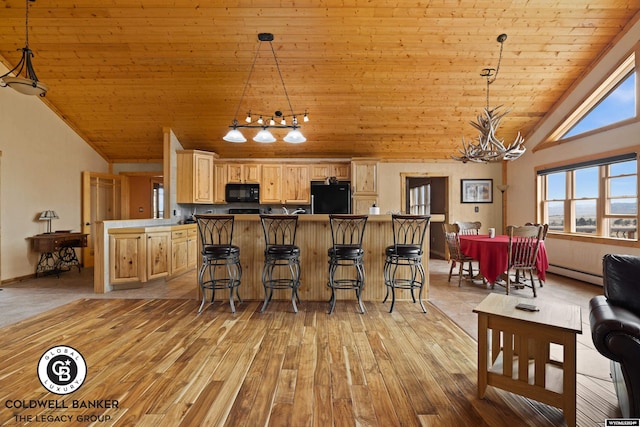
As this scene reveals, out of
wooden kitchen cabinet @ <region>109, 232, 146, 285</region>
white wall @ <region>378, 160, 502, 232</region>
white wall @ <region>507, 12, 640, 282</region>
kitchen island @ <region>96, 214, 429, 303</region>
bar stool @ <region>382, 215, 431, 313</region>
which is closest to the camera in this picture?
bar stool @ <region>382, 215, 431, 313</region>

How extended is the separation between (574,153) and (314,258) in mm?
4792

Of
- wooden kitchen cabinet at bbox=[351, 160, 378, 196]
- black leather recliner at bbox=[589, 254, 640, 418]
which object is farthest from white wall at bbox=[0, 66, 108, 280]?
black leather recliner at bbox=[589, 254, 640, 418]

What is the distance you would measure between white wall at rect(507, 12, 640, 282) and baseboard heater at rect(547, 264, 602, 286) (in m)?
0.04

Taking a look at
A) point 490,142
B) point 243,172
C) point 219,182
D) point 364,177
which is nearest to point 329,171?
point 364,177

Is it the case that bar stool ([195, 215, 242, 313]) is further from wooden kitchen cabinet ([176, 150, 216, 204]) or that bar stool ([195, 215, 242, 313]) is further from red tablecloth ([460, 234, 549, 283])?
red tablecloth ([460, 234, 549, 283])

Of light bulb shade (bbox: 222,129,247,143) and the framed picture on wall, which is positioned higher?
light bulb shade (bbox: 222,129,247,143)

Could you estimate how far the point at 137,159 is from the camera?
723 cm

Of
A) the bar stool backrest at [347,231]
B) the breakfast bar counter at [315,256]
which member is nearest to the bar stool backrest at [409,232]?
the breakfast bar counter at [315,256]

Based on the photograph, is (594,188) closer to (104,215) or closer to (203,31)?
(203,31)

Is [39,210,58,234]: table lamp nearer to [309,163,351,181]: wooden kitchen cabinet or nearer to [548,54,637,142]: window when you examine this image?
[309,163,351,181]: wooden kitchen cabinet

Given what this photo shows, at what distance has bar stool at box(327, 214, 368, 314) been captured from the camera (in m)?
3.35

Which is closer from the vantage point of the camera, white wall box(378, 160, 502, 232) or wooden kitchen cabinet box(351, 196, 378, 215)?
wooden kitchen cabinet box(351, 196, 378, 215)

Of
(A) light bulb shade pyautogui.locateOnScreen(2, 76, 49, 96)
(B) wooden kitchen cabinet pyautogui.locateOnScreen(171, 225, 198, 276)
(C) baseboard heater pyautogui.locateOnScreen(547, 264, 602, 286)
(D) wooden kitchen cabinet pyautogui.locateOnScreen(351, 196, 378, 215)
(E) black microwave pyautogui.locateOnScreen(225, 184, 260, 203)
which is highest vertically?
(A) light bulb shade pyautogui.locateOnScreen(2, 76, 49, 96)

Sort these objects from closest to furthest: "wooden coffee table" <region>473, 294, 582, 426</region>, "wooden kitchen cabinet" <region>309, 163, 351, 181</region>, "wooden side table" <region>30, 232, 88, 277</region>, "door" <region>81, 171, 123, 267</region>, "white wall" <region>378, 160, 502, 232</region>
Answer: "wooden coffee table" <region>473, 294, 582, 426</region>
"wooden side table" <region>30, 232, 88, 277</region>
"door" <region>81, 171, 123, 267</region>
"wooden kitchen cabinet" <region>309, 163, 351, 181</region>
"white wall" <region>378, 160, 502, 232</region>
